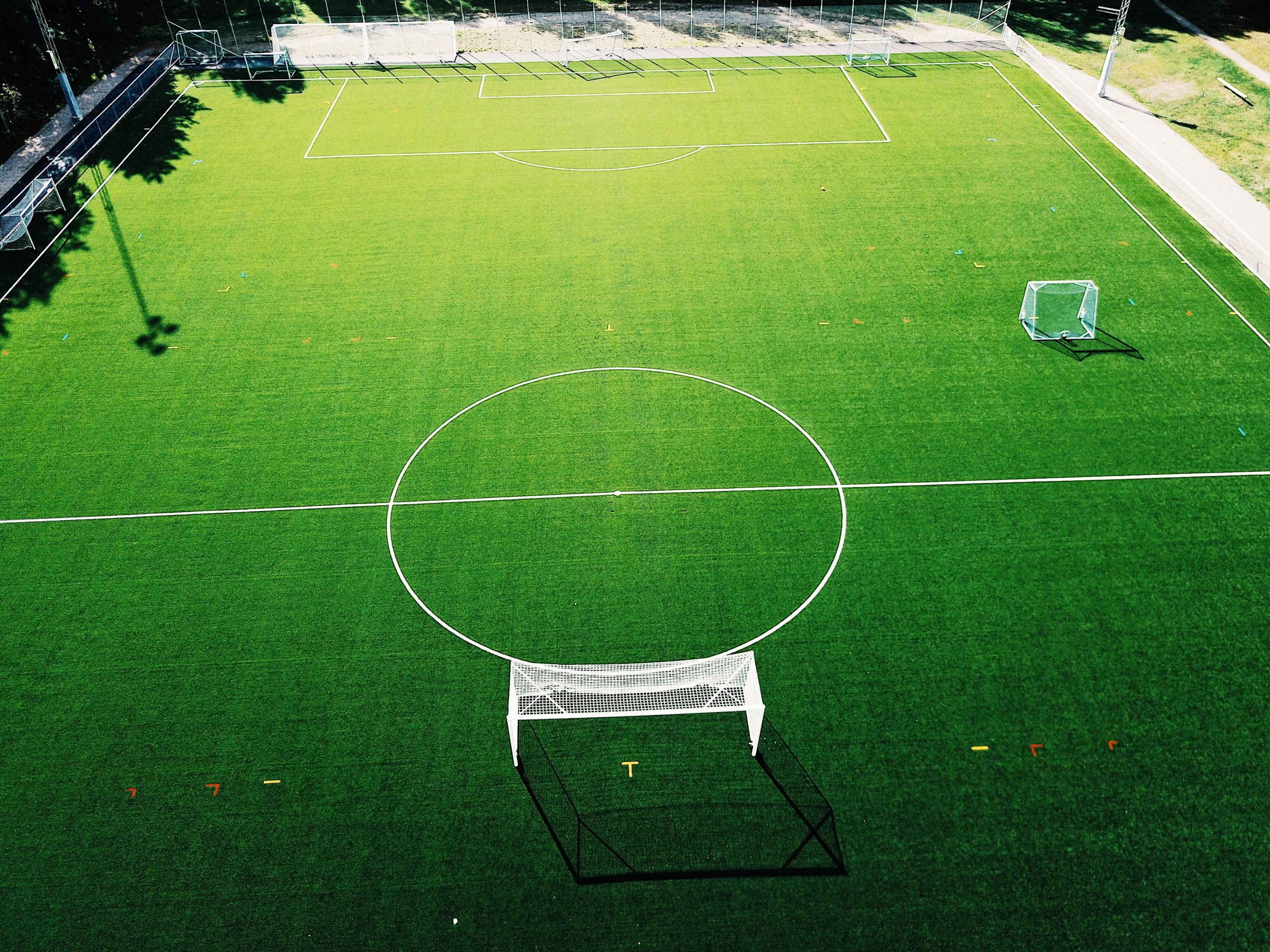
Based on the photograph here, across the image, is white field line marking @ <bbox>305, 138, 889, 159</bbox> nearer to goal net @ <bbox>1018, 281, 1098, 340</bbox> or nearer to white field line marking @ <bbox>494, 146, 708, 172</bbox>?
white field line marking @ <bbox>494, 146, 708, 172</bbox>

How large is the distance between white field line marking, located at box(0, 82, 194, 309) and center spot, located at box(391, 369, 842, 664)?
13.3m

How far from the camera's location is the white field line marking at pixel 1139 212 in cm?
2094

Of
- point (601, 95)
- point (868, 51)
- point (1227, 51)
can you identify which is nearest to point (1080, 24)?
point (1227, 51)

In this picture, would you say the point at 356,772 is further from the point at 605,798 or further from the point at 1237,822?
the point at 1237,822

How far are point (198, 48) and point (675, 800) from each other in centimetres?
3615

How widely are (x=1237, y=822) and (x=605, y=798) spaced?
8.73m

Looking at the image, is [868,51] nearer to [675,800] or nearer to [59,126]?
[59,126]

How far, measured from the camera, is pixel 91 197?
26.1m

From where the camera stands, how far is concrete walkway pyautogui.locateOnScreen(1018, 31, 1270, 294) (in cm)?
2325

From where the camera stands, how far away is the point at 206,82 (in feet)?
108

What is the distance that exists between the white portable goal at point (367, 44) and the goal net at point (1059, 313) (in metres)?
25.0

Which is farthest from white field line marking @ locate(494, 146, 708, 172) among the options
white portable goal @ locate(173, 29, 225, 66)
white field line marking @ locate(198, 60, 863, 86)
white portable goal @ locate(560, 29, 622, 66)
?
white portable goal @ locate(173, 29, 225, 66)

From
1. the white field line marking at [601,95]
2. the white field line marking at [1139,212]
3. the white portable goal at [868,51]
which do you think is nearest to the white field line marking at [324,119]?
the white field line marking at [601,95]

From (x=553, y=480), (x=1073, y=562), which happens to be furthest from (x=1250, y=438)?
(x=553, y=480)
